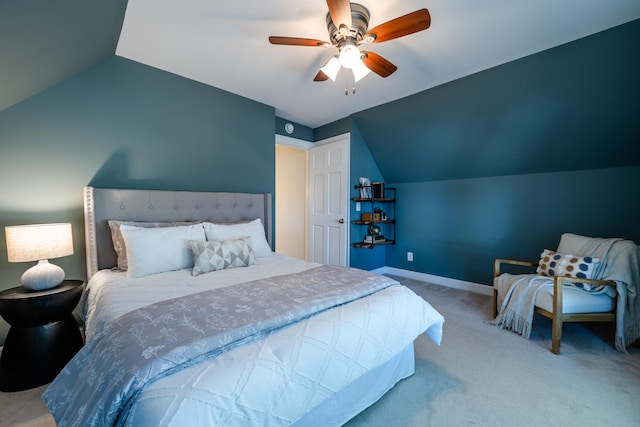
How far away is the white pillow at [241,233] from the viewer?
2371 mm

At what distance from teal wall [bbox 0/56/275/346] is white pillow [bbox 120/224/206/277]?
65 cm

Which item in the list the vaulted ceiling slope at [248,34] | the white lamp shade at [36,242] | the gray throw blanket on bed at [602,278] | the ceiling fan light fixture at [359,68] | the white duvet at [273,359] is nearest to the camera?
the white duvet at [273,359]

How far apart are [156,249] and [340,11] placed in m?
2.07

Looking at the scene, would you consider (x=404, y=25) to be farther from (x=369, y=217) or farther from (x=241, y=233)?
(x=369, y=217)

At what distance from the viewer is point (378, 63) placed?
1990mm

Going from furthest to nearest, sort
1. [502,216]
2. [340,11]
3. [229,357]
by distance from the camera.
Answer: [502,216], [340,11], [229,357]

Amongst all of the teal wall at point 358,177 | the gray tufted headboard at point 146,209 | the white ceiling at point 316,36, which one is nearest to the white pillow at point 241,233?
the gray tufted headboard at point 146,209

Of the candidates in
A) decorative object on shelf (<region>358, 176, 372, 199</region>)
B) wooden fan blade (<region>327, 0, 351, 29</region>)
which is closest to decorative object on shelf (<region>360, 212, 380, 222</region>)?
decorative object on shelf (<region>358, 176, 372, 199</region>)

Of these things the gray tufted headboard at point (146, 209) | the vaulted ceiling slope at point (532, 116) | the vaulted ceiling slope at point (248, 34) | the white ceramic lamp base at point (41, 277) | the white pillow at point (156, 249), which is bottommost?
the white ceramic lamp base at point (41, 277)

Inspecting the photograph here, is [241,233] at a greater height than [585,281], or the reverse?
[241,233]

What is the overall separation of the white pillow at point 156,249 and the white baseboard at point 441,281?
3146 millimetres

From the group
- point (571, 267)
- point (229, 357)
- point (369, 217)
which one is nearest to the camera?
point (229, 357)

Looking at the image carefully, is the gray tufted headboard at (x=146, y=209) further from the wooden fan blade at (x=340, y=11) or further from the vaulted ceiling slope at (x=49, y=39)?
the wooden fan blade at (x=340, y=11)

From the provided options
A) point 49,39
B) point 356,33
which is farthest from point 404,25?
point 49,39
